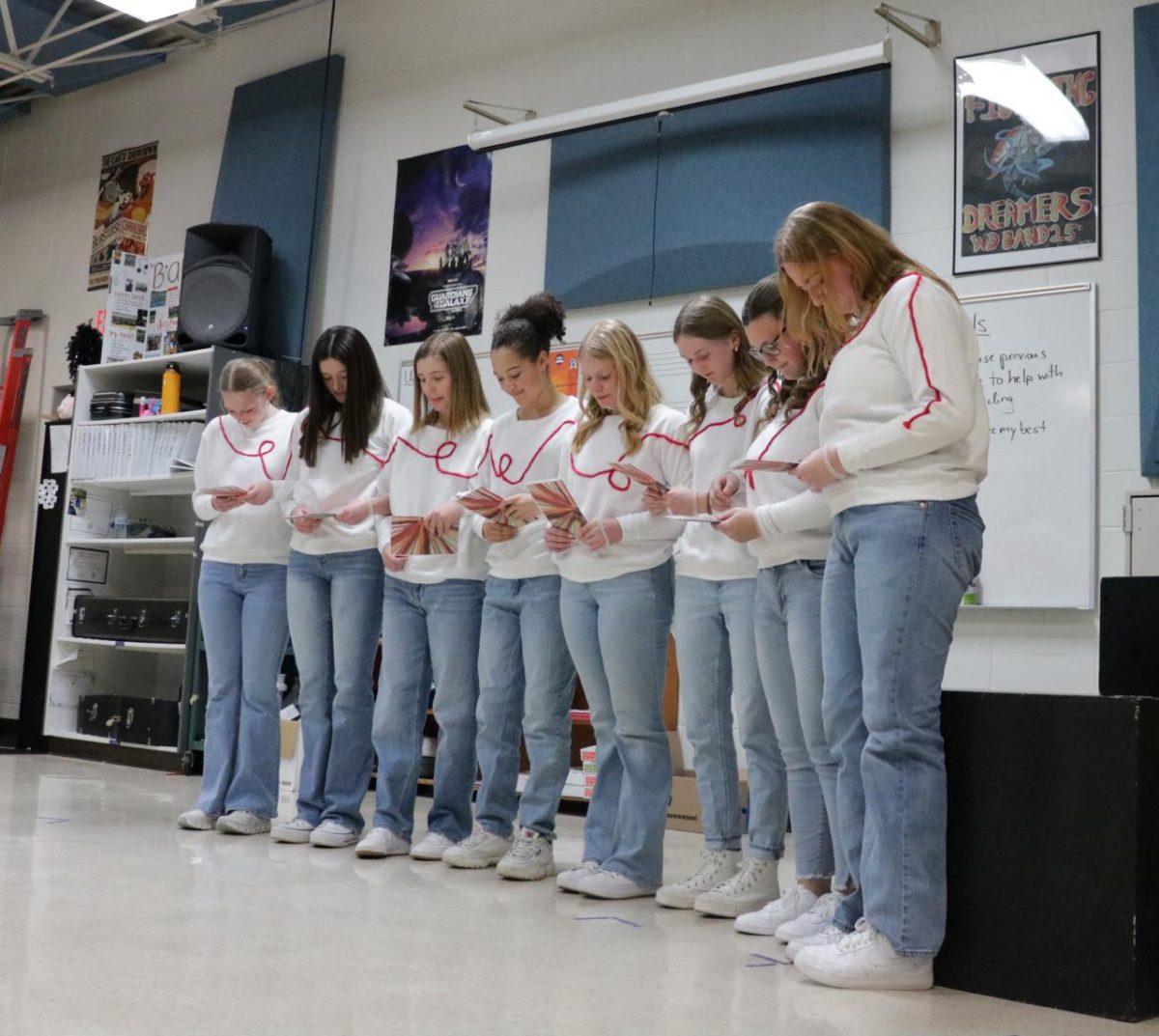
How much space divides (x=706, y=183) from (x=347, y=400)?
204 cm

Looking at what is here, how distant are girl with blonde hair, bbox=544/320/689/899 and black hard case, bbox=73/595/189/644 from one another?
315 cm

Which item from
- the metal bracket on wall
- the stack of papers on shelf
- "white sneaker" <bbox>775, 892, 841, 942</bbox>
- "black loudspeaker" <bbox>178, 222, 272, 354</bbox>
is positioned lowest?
"white sneaker" <bbox>775, 892, 841, 942</bbox>

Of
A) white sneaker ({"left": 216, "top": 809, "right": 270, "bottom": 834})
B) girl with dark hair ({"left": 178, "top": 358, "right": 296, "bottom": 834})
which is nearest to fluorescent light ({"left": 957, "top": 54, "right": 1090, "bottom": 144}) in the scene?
girl with dark hair ({"left": 178, "top": 358, "right": 296, "bottom": 834})

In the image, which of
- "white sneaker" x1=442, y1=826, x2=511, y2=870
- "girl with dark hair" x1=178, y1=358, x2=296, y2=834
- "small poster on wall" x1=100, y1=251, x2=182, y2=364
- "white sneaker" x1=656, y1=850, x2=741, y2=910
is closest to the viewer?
"white sneaker" x1=656, y1=850, x2=741, y2=910

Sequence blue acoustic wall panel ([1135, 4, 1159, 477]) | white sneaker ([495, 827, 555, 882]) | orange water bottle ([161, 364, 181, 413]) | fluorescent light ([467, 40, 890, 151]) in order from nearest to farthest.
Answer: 1. white sneaker ([495, 827, 555, 882])
2. blue acoustic wall panel ([1135, 4, 1159, 477])
3. fluorescent light ([467, 40, 890, 151])
4. orange water bottle ([161, 364, 181, 413])

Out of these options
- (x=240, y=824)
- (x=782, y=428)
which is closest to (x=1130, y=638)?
(x=782, y=428)

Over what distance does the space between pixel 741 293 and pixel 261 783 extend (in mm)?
2500

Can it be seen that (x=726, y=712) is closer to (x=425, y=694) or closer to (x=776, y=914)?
(x=776, y=914)

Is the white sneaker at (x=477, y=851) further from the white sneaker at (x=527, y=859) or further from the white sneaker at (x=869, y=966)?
the white sneaker at (x=869, y=966)

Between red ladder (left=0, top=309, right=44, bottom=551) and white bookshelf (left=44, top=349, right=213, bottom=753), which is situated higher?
red ladder (left=0, top=309, right=44, bottom=551)

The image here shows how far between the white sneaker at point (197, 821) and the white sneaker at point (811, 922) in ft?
6.27

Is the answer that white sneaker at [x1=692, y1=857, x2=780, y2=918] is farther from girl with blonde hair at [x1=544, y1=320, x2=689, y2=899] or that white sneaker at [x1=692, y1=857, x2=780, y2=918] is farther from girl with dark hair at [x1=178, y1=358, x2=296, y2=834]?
girl with dark hair at [x1=178, y1=358, x2=296, y2=834]

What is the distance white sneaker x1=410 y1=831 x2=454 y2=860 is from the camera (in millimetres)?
3201

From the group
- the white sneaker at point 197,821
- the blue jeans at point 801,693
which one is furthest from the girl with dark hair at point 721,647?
the white sneaker at point 197,821
